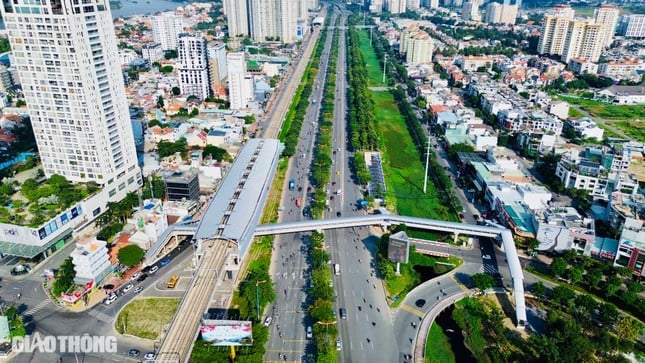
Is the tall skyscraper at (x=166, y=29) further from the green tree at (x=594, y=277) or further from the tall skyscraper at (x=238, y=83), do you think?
the green tree at (x=594, y=277)

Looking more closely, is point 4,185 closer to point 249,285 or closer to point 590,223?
point 249,285

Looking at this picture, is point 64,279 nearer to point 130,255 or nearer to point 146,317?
point 130,255

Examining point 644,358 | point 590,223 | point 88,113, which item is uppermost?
point 88,113

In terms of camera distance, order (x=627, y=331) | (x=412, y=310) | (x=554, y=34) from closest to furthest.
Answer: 1. (x=627, y=331)
2. (x=412, y=310)
3. (x=554, y=34)

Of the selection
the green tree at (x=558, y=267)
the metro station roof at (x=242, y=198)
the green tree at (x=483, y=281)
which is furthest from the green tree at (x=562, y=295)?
the metro station roof at (x=242, y=198)

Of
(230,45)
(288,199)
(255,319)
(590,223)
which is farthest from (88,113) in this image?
(230,45)

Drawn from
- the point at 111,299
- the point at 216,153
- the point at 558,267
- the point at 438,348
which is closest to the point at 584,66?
the point at 558,267
